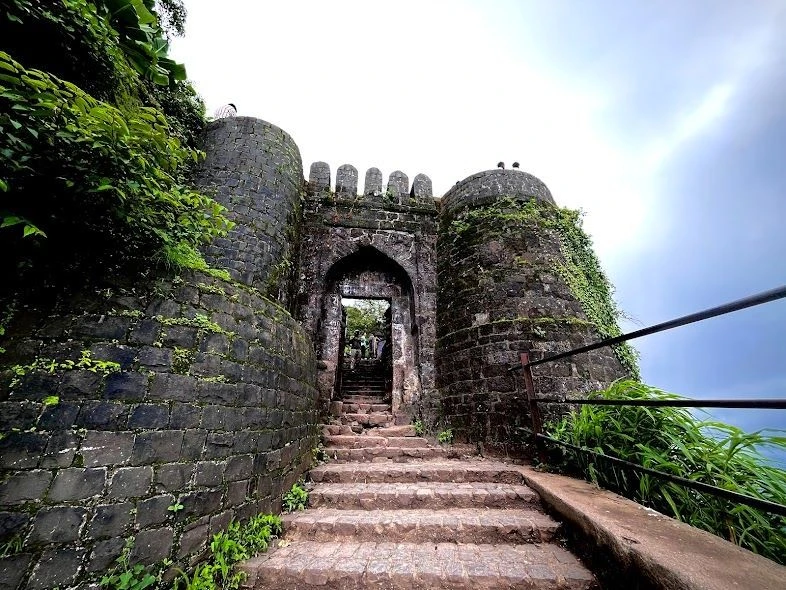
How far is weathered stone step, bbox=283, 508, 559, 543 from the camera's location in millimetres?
2430

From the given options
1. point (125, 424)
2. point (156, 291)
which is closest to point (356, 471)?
point (125, 424)

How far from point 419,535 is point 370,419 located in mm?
3290

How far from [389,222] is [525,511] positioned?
20.0 feet

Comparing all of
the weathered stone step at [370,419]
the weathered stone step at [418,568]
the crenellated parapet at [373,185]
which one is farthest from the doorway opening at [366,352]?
the weathered stone step at [418,568]

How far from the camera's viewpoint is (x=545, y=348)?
4.79m

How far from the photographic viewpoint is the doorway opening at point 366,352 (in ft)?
24.2

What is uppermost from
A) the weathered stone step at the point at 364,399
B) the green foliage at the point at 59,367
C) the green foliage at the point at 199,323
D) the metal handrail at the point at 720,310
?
the green foliage at the point at 199,323

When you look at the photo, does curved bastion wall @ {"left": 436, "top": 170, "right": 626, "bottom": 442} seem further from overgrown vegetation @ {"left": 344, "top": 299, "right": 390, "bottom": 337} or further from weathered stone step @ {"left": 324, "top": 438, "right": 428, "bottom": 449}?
overgrown vegetation @ {"left": 344, "top": 299, "right": 390, "bottom": 337}

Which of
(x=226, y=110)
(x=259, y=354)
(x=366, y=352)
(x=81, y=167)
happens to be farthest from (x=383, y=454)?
(x=366, y=352)

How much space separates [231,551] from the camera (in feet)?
7.12

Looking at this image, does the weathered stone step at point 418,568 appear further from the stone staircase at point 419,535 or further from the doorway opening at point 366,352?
the doorway opening at point 366,352

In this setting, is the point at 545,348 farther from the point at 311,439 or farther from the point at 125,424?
the point at 125,424

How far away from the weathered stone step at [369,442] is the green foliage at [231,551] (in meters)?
1.98

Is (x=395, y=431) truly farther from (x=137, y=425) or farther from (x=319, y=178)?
(x=319, y=178)
